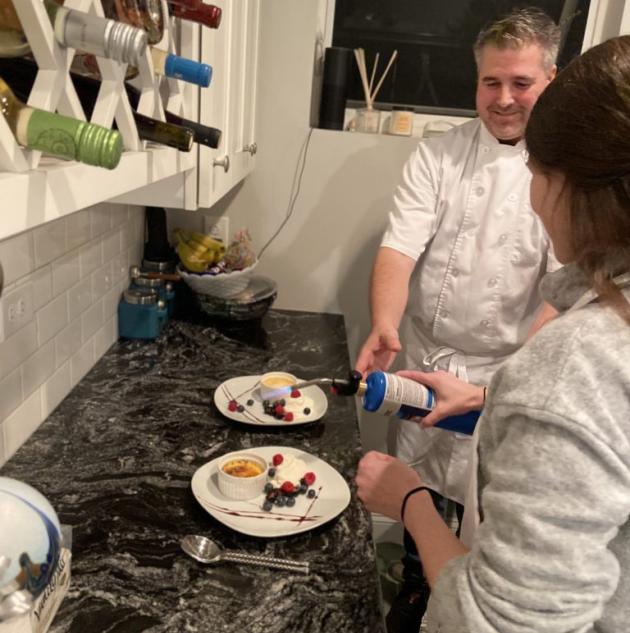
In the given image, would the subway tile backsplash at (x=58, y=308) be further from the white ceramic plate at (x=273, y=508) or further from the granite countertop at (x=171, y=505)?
the white ceramic plate at (x=273, y=508)

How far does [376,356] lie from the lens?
4.92ft

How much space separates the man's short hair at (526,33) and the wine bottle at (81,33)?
119 cm

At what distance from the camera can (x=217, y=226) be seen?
2064 mm

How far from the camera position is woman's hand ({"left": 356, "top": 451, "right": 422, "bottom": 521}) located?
92cm

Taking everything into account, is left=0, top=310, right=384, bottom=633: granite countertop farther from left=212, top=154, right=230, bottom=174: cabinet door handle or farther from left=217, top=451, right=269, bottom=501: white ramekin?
left=212, top=154, right=230, bottom=174: cabinet door handle

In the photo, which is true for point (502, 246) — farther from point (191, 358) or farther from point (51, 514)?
point (51, 514)

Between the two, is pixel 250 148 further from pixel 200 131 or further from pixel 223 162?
pixel 200 131

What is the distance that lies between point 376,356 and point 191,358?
0.50 meters

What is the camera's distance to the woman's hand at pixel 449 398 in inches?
42.8

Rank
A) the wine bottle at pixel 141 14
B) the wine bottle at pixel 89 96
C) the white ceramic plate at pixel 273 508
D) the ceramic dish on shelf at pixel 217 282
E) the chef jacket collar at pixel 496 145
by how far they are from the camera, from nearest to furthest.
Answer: the wine bottle at pixel 89 96 < the wine bottle at pixel 141 14 < the white ceramic plate at pixel 273 508 < the chef jacket collar at pixel 496 145 < the ceramic dish on shelf at pixel 217 282

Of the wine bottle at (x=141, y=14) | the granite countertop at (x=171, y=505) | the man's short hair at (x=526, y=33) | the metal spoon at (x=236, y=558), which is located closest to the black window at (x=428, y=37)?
the man's short hair at (x=526, y=33)

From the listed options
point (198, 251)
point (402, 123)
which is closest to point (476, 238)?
point (402, 123)

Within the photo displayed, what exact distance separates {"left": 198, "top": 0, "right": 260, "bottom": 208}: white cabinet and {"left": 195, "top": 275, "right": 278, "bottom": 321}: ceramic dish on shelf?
1.20 ft

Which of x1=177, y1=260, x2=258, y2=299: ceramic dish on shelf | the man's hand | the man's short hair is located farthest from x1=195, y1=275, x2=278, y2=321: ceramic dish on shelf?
the man's short hair
